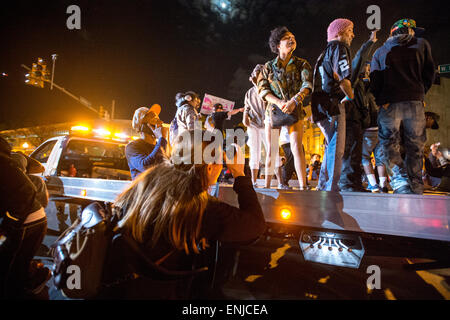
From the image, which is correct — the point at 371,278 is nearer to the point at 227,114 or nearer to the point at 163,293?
the point at 163,293

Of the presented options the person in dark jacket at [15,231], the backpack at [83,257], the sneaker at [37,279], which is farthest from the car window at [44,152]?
the backpack at [83,257]

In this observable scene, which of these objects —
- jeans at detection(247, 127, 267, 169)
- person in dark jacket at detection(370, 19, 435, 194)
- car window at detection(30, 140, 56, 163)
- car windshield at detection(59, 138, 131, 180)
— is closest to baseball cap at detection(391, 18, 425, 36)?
person in dark jacket at detection(370, 19, 435, 194)

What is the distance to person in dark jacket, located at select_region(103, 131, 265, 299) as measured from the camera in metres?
1.21

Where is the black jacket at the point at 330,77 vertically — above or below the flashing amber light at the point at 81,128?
above

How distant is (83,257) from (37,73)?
35.0 feet

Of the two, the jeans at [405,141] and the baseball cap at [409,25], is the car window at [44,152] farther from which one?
the baseball cap at [409,25]

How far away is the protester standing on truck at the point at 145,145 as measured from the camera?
249 cm

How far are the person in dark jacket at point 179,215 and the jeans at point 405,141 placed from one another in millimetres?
2002

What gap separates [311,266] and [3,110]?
36.2 m

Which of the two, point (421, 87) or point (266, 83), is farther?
point (266, 83)

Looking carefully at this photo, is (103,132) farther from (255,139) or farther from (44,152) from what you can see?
(255,139)
